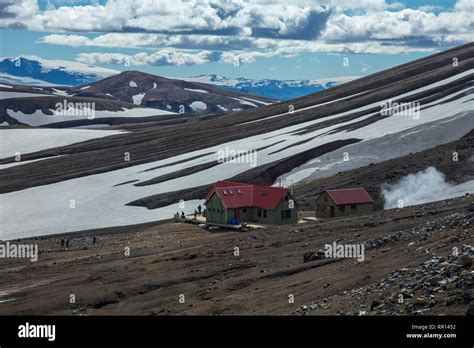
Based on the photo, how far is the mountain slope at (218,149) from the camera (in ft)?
329

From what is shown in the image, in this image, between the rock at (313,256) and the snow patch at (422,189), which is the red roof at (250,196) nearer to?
the snow patch at (422,189)

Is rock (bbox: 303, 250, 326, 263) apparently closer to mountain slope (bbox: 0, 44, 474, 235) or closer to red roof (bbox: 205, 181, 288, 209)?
red roof (bbox: 205, 181, 288, 209)

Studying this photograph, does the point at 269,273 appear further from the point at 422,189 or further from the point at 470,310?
the point at 422,189

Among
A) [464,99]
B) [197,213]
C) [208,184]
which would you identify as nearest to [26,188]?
[208,184]

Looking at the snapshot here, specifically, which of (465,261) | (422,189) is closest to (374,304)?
(465,261)

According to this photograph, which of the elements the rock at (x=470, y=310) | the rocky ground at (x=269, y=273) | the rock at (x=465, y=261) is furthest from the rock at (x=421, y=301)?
the rock at (x=465, y=261)

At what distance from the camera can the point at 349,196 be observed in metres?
76.8

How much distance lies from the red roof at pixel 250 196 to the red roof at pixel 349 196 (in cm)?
519

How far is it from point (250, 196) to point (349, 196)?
1005 cm

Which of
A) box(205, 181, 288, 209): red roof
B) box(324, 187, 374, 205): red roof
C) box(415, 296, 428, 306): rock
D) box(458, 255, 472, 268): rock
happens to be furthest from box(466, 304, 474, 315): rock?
box(324, 187, 374, 205): red roof

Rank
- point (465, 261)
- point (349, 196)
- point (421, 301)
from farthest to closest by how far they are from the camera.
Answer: point (349, 196) < point (465, 261) < point (421, 301)
